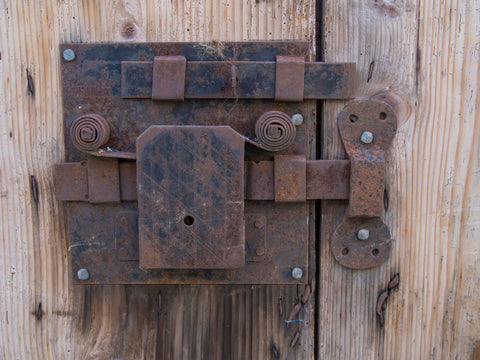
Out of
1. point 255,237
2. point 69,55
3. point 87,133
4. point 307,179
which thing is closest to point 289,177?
point 307,179

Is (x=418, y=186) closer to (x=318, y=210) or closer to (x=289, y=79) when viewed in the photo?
(x=318, y=210)

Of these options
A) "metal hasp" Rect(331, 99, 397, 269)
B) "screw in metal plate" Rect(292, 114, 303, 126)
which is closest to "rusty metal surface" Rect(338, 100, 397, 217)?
"metal hasp" Rect(331, 99, 397, 269)

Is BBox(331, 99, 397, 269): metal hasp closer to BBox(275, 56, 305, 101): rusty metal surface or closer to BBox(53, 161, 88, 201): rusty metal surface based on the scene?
BBox(275, 56, 305, 101): rusty metal surface

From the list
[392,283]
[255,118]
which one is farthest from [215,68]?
[392,283]

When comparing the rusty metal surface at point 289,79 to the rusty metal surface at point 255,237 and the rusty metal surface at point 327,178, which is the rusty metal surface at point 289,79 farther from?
the rusty metal surface at point 255,237

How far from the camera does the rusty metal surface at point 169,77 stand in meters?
0.78

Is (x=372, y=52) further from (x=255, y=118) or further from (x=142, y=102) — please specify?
(x=142, y=102)

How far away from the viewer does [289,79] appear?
2.58 feet

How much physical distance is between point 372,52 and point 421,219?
1.35ft

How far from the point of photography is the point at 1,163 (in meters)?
0.88

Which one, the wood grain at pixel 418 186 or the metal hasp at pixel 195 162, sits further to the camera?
the wood grain at pixel 418 186

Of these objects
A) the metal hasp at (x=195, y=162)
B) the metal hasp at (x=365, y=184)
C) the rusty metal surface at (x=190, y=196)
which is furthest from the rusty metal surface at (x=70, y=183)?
the metal hasp at (x=365, y=184)

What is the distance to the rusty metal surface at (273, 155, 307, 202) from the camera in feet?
2.60

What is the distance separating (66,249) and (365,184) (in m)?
0.72
